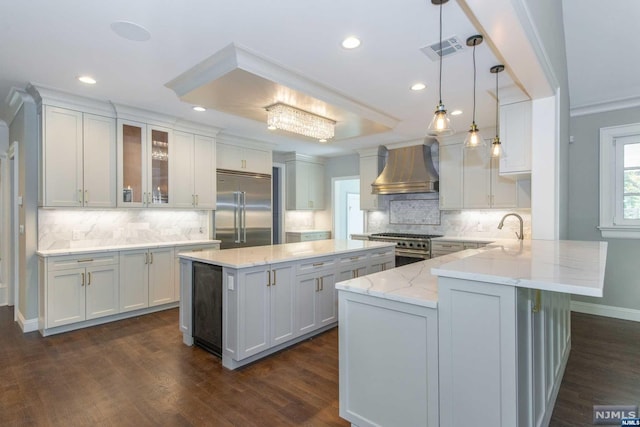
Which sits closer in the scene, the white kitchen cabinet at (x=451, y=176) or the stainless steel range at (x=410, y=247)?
the stainless steel range at (x=410, y=247)

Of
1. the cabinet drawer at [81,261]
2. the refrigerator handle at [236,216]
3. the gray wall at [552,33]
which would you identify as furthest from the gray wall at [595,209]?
the cabinet drawer at [81,261]

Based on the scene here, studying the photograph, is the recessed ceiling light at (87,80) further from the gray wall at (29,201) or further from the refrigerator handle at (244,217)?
the refrigerator handle at (244,217)

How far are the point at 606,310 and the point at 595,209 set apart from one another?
1.23 meters

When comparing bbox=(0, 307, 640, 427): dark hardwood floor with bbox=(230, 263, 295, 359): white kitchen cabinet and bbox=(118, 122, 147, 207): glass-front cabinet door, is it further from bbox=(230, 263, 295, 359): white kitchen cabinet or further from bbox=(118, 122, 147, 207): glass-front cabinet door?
bbox=(118, 122, 147, 207): glass-front cabinet door

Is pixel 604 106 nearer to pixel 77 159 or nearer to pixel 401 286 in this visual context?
pixel 401 286

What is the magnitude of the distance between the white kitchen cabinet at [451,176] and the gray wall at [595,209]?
1.42 m

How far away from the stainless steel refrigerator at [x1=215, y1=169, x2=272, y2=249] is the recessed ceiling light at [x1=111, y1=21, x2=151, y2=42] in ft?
9.48

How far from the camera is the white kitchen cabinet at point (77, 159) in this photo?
3.55 meters

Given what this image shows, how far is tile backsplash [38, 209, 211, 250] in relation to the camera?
12.6 ft

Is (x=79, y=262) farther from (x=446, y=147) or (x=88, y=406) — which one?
(x=446, y=147)

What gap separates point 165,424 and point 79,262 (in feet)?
7.98

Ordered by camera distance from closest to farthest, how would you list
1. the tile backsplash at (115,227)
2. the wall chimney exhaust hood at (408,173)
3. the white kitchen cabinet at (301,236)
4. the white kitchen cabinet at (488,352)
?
the white kitchen cabinet at (488,352), the tile backsplash at (115,227), the wall chimney exhaust hood at (408,173), the white kitchen cabinet at (301,236)

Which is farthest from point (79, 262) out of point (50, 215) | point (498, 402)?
point (498, 402)

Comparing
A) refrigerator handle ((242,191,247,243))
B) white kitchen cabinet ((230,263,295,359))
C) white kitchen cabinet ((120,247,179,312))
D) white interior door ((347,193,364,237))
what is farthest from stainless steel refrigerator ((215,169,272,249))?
white interior door ((347,193,364,237))
